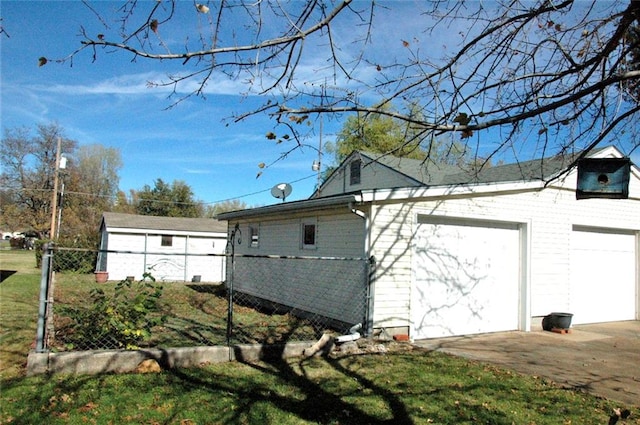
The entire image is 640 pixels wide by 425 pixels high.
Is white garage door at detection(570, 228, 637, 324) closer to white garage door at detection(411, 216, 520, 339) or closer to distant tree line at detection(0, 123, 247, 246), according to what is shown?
white garage door at detection(411, 216, 520, 339)

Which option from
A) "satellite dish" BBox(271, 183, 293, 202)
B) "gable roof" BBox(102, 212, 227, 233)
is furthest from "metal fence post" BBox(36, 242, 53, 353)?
"gable roof" BBox(102, 212, 227, 233)

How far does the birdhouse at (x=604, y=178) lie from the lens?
4977mm

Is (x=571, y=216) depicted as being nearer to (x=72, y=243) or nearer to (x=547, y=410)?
(x=547, y=410)

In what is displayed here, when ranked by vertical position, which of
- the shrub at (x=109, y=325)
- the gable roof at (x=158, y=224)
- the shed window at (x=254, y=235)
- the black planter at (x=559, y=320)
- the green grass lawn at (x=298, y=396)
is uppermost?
the gable roof at (x=158, y=224)

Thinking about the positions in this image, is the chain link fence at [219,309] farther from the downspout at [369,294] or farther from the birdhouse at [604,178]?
the birdhouse at [604,178]

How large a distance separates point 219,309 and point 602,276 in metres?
9.63

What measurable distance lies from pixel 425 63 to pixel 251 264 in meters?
9.66

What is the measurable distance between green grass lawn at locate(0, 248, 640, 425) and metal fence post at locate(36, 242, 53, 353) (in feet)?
1.33

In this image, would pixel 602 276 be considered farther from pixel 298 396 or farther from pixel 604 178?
pixel 298 396

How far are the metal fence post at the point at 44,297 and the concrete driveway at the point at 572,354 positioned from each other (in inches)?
223

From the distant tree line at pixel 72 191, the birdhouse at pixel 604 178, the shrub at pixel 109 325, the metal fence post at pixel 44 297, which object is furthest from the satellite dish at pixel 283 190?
the distant tree line at pixel 72 191

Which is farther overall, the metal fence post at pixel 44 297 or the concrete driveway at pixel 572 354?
the concrete driveway at pixel 572 354

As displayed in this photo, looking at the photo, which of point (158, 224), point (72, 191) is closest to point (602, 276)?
point (158, 224)

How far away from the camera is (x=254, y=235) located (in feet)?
45.2
